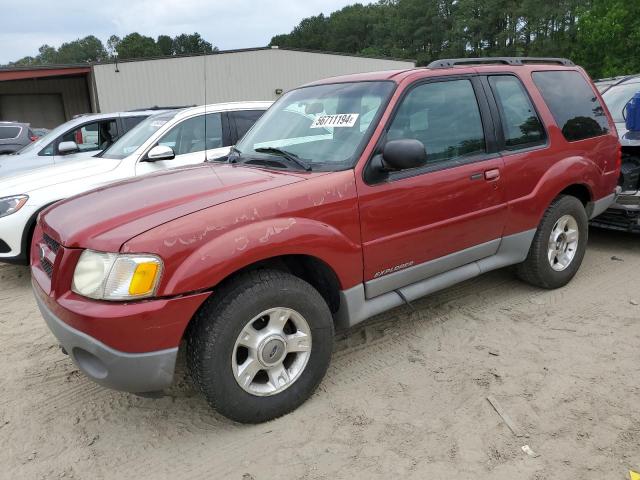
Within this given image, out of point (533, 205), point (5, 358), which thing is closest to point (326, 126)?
point (533, 205)

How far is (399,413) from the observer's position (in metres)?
2.81

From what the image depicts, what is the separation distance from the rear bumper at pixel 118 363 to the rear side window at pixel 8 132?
39.3ft

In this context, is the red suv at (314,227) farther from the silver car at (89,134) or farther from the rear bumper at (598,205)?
the silver car at (89,134)

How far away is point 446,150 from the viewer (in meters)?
3.46

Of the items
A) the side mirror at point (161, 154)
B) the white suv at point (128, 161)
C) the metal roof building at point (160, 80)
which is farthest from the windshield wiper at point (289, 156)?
the metal roof building at point (160, 80)

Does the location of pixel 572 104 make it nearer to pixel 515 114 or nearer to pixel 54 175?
pixel 515 114

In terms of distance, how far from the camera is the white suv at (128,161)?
15.9ft

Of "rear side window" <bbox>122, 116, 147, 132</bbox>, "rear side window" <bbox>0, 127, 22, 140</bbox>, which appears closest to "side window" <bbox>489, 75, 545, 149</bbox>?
"rear side window" <bbox>122, 116, 147, 132</bbox>

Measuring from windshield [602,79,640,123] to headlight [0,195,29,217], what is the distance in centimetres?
661

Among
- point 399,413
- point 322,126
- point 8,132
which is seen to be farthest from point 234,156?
point 8,132

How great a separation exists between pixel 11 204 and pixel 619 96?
7.15 m

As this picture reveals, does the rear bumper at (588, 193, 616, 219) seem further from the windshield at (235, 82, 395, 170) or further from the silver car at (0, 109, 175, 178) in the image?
the silver car at (0, 109, 175, 178)

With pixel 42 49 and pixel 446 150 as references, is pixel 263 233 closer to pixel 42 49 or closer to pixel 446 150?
pixel 446 150

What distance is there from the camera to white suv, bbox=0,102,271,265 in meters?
4.84
